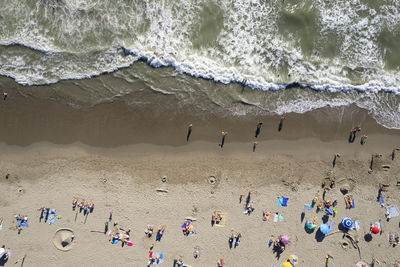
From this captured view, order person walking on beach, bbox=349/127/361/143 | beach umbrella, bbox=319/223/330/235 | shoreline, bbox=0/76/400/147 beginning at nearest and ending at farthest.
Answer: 1. shoreline, bbox=0/76/400/147
2. beach umbrella, bbox=319/223/330/235
3. person walking on beach, bbox=349/127/361/143

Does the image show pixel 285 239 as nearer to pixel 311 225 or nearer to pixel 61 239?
pixel 311 225

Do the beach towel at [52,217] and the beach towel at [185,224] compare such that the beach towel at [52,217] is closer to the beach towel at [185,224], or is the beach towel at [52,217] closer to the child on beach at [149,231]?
the child on beach at [149,231]

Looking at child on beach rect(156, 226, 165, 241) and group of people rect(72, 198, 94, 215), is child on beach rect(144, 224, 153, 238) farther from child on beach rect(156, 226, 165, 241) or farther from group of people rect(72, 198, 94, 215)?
group of people rect(72, 198, 94, 215)

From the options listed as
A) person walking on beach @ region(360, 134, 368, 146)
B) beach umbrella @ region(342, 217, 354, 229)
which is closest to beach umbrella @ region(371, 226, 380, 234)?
beach umbrella @ region(342, 217, 354, 229)

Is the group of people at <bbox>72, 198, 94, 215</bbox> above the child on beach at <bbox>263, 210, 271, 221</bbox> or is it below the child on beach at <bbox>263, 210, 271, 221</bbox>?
below

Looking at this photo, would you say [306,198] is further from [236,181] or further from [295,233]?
[236,181]

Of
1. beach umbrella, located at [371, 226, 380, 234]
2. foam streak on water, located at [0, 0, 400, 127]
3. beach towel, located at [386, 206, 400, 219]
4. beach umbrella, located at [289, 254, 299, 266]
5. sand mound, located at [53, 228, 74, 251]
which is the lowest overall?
sand mound, located at [53, 228, 74, 251]

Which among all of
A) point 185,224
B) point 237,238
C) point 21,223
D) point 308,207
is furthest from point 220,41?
point 21,223

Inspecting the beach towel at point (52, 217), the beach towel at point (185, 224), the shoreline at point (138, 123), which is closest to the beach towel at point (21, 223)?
the beach towel at point (52, 217)
